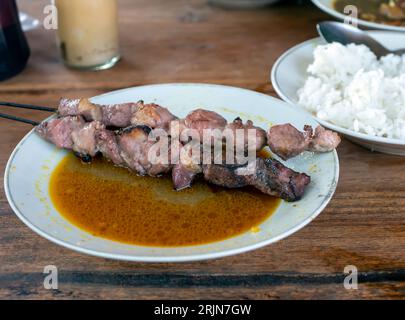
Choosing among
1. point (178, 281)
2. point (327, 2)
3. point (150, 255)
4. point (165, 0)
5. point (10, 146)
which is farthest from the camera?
point (165, 0)

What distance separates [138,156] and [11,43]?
3.41 ft

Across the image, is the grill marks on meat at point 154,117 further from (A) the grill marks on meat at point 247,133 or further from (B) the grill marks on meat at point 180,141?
(A) the grill marks on meat at point 247,133

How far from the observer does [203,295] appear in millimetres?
1298

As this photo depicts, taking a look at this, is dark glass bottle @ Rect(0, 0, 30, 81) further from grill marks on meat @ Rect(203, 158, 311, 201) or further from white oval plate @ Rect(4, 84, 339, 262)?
grill marks on meat @ Rect(203, 158, 311, 201)

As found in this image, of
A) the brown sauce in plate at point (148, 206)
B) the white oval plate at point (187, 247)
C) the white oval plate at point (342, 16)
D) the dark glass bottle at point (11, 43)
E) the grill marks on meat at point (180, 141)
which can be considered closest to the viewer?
the white oval plate at point (187, 247)

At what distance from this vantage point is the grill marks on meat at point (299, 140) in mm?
1527

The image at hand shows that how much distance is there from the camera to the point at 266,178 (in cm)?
151

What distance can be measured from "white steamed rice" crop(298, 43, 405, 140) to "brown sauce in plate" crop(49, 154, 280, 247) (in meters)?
0.46

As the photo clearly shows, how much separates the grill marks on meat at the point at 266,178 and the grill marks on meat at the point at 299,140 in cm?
5

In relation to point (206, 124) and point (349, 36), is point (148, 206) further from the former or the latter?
point (349, 36)

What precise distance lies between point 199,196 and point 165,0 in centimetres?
188

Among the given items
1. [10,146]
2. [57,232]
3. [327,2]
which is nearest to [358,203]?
[57,232]

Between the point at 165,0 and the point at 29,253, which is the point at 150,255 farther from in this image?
the point at 165,0

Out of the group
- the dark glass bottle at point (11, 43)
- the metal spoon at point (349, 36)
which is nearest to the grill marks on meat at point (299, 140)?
the metal spoon at point (349, 36)
